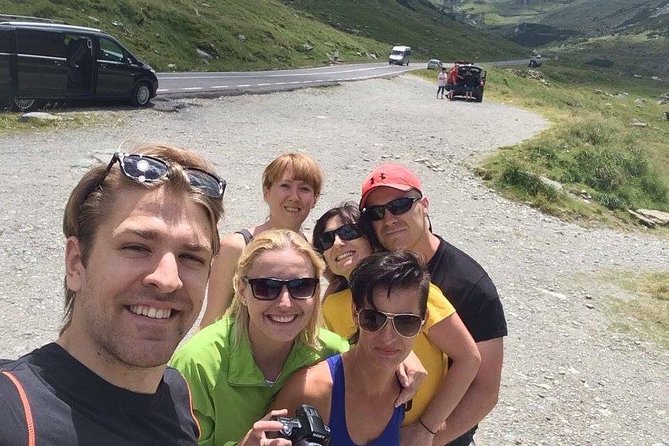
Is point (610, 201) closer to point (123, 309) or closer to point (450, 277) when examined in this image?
point (450, 277)

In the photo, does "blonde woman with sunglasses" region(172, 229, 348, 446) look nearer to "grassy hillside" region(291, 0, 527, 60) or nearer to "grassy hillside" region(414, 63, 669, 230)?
"grassy hillside" region(414, 63, 669, 230)

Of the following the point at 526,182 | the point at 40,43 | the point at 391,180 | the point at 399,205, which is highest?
the point at 391,180

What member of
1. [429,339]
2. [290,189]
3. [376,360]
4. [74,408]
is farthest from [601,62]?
[74,408]

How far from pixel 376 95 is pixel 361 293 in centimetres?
2913

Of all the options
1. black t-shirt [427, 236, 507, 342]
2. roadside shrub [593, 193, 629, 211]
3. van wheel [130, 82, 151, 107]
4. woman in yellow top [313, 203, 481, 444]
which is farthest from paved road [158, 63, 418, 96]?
black t-shirt [427, 236, 507, 342]

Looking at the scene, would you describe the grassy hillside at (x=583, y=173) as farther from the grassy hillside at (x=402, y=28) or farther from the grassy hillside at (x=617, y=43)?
the grassy hillside at (x=617, y=43)

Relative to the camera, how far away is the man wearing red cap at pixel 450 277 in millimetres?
3016

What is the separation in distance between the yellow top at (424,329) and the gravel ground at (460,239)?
125 inches

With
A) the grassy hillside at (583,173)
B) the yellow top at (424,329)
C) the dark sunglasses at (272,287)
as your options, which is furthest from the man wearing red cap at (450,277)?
the grassy hillside at (583,173)

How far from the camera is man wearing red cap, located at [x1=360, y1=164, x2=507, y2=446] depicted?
3016 mm

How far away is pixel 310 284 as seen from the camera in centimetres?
270

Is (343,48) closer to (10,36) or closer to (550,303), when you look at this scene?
(10,36)

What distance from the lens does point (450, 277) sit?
303cm

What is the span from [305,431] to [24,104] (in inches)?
628
